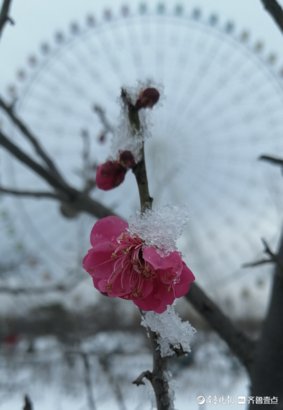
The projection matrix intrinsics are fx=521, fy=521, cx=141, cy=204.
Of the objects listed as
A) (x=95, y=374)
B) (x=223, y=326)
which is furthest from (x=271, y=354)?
(x=95, y=374)

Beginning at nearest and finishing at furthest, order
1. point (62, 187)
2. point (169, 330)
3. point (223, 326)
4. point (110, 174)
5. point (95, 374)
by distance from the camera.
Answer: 1. point (169, 330)
2. point (110, 174)
3. point (223, 326)
4. point (62, 187)
5. point (95, 374)

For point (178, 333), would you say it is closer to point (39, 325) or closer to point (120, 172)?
point (120, 172)

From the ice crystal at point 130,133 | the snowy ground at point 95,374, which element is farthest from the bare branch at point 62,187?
the snowy ground at point 95,374

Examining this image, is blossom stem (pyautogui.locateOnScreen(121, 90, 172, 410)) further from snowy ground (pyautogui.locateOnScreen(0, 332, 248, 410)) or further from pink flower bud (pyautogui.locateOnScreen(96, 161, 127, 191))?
snowy ground (pyautogui.locateOnScreen(0, 332, 248, 410))

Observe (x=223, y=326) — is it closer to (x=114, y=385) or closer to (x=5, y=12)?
(x=114, y=385)

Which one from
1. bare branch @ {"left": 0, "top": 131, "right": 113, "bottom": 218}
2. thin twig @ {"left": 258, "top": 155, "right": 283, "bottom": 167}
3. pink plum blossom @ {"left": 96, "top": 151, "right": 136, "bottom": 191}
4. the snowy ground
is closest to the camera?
pink plum blossom @ {"left": 96, "top": 151, "right": 136, "bottom": 191}

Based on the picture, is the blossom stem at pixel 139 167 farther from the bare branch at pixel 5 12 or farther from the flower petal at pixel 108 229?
the bare branch at pixel 5 12

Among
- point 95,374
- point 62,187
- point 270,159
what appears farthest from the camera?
point 95,374

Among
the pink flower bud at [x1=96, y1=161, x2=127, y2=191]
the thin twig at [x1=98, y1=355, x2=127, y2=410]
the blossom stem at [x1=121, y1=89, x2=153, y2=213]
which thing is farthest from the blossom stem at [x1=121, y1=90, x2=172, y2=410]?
A: the thin twig at [x1=98, y1=355, x2=127, y2=410]
